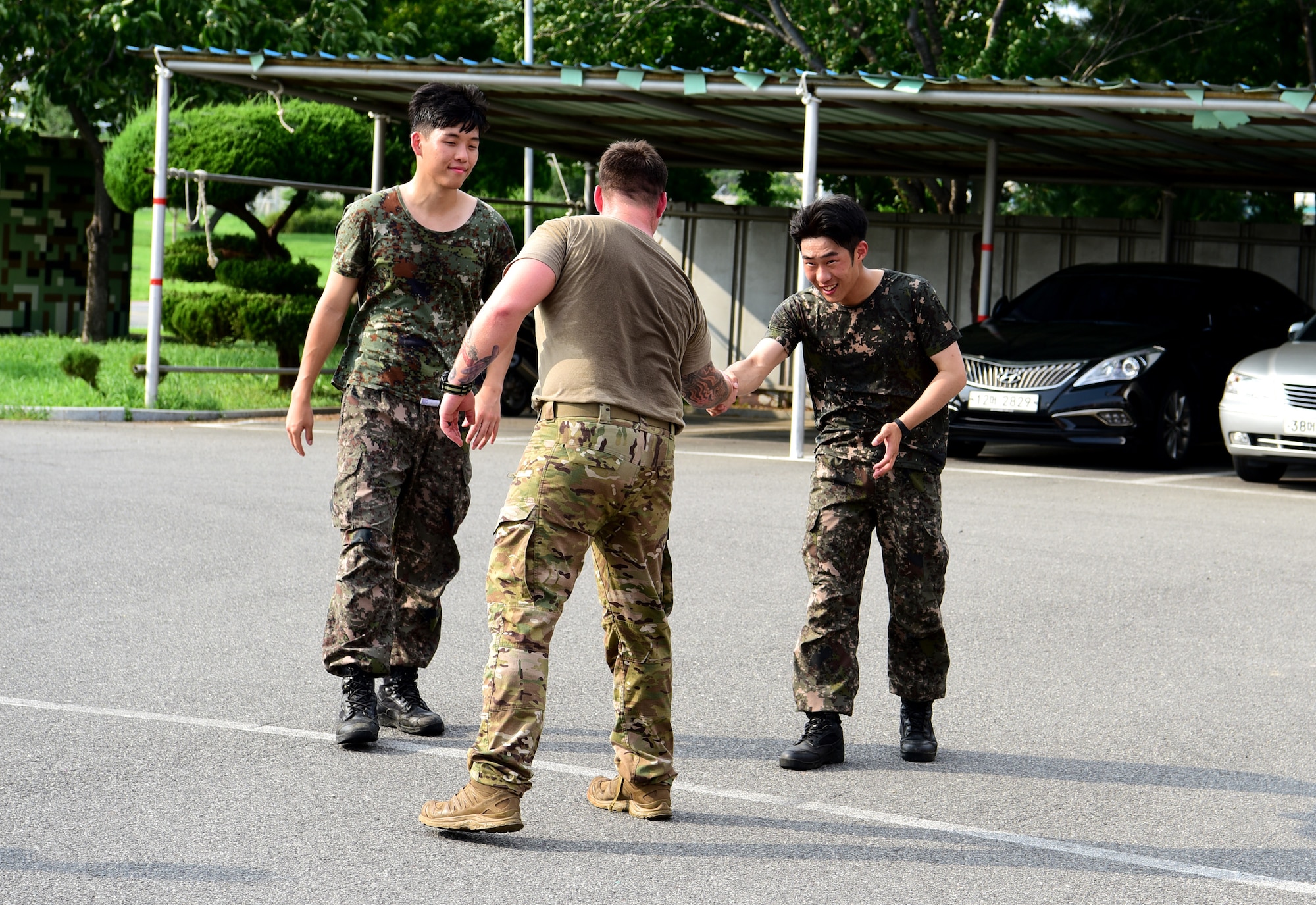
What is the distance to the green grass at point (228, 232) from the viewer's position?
2023 inches

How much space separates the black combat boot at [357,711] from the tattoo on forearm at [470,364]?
47.9 inches

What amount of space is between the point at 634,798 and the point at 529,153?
804 inches

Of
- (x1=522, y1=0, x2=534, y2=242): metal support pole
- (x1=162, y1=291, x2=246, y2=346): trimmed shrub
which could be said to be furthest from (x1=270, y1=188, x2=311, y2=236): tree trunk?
(x1=522, y1=0, x2=534, y2=242): metal support pole

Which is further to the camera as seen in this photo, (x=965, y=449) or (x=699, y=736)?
(x=965, y=449)

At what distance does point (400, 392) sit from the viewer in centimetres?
532

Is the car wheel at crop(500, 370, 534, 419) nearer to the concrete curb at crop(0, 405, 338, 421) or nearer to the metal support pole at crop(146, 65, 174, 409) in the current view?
the concrete curb at crop(0, 405, 338, 421)

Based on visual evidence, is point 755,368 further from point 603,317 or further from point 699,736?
point 699,736

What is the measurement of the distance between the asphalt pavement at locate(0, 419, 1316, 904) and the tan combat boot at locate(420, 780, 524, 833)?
0.06 metres

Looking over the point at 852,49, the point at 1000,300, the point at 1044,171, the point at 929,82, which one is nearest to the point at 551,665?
the point at 929,82

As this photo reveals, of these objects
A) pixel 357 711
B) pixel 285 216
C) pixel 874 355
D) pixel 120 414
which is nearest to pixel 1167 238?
pixel 120 414

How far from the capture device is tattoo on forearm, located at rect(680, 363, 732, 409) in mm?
4809

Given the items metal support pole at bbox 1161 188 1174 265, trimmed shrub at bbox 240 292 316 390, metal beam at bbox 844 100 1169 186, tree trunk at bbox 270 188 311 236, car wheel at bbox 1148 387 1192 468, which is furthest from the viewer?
tree trunk at bbox 270 188 311 236

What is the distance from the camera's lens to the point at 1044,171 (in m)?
21.5

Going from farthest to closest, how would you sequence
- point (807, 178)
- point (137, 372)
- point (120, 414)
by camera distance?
1. point (137, 372)
2. point (120, 414)
3. point (807, 178)
